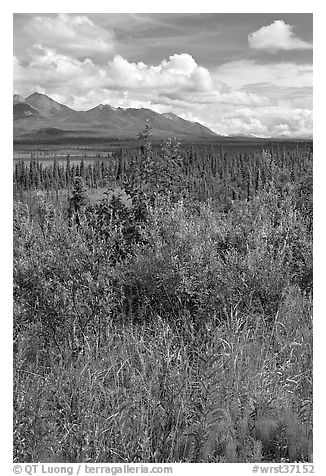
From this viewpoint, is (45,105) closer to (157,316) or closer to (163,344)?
(157,316)

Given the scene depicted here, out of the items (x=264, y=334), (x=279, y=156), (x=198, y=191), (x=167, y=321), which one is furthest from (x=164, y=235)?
(x=279, y=156)

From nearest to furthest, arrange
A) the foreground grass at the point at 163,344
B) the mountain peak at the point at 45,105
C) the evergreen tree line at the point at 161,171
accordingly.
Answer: the foreground grass at the point at 163,344
the mountain peak at the point at 45,105
the evergreen tree line at the point at 161,171

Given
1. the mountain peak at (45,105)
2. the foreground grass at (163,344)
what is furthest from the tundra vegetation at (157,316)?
the mountain peak at (45,105)

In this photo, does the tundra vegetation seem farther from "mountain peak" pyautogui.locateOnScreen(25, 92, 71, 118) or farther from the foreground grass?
"mountain peak" pyautogui.locateOnScreen(25, 92, 71, 118)

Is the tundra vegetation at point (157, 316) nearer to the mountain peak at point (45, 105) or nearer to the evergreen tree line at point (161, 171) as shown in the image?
the evergreen tree line at point (161, 171)

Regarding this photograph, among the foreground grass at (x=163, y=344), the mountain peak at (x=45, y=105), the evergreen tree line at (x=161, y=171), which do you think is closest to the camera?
the foreground grass at (x=163, y=344)
